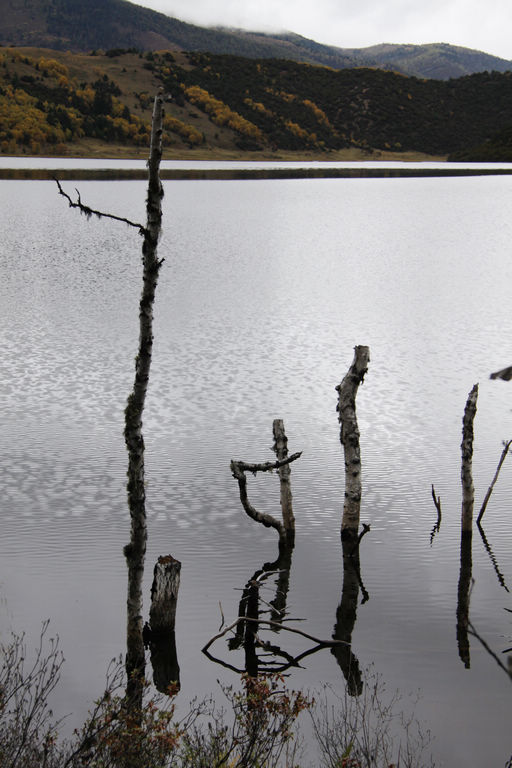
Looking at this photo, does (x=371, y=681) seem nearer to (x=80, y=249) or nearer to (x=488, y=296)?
(x=488, y=296)

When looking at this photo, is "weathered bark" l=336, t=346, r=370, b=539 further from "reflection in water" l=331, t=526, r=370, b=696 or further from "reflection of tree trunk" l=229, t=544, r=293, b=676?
"reflection of tree trunk" l=229, t=544, r=293, b=676

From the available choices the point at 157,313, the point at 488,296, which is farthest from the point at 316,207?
the point at 157,313

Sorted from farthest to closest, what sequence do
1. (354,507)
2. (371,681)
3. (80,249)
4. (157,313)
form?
(80,249) → (157,313) → (354,507) → (371,681)

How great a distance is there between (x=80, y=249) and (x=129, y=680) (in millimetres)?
56971

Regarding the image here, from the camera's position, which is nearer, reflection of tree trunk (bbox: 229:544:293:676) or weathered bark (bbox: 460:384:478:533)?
reflection of tree trunk (bbox: 229:544:293:676)

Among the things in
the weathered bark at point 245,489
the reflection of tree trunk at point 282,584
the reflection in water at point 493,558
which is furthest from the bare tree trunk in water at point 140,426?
the reflection in water at point 493,558

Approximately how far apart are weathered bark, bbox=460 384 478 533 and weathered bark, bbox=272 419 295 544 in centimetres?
289

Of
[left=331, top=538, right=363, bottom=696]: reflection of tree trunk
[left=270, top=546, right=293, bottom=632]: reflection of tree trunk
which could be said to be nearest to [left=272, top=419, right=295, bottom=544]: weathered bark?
[left=270, top=546, right=293, bottom=632]: reflection of tree trunk

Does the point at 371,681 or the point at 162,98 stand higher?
the point at 162,98

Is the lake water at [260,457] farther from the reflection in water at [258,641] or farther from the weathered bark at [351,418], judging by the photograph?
the weathered bark at [351,418]

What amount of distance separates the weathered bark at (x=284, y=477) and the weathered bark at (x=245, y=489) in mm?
150

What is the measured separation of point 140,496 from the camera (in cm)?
1141

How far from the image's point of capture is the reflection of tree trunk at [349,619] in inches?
493

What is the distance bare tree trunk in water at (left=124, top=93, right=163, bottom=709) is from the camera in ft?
34.9
